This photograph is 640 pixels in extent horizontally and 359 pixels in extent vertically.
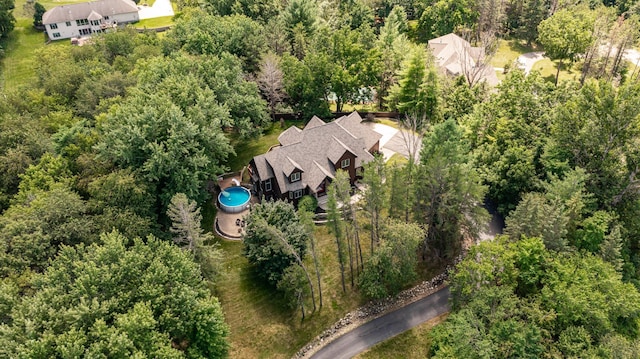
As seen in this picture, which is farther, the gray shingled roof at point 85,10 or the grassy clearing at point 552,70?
the gray shingled roof at point 85,10

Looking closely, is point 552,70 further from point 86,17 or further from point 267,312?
point 86,17

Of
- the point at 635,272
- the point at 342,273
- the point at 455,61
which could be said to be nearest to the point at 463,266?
the point at 342,273

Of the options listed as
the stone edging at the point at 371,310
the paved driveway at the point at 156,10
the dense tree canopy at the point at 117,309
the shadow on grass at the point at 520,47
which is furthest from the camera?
the paved driveway at the point at 156,10

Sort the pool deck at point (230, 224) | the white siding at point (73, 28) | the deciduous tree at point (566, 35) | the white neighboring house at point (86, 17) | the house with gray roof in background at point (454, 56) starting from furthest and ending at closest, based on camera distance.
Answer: the white siding at point (73, 28), the white neighboring house at point (86, 17), the deciduous tree at point (566, 35), the house with gray roof in background at point (454, 56), the pool deck at point (230, 224)

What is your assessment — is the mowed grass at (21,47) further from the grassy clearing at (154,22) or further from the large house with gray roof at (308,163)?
the large house with gray roof at (308,163)

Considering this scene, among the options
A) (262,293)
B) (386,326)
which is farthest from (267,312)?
(386,326)

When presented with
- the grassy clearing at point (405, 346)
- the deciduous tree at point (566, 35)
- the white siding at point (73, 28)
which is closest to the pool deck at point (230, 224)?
the grassy clearing at point (405, 346)

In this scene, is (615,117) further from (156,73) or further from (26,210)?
(26,210)
